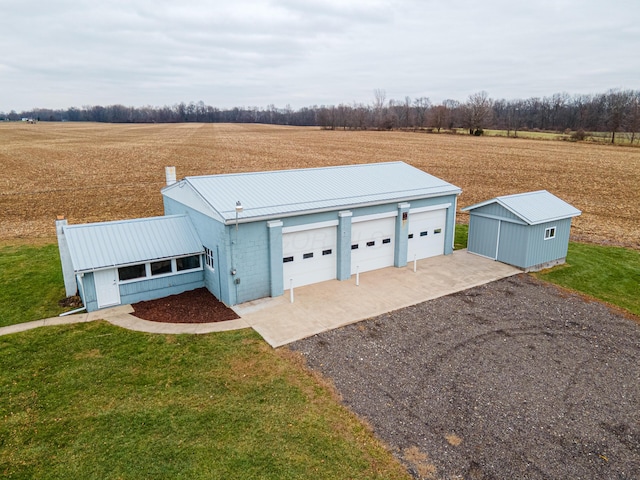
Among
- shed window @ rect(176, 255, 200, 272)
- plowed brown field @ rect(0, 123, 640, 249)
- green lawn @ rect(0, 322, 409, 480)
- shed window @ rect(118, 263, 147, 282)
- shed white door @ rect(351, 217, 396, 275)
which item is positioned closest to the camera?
green lawn @ rect(0, 322, 409, 480)

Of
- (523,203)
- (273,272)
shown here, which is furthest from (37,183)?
(523,203)

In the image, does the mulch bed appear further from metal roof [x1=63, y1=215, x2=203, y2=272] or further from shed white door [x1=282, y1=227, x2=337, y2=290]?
shed white door [x1=282, y1=227, x2=337, y2=290]

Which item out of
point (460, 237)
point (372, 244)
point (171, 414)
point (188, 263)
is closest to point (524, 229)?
point (460, 237)

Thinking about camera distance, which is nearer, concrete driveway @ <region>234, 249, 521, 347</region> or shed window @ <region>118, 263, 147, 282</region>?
concrete driveway @ <region>234, 249, 521, 347</region>

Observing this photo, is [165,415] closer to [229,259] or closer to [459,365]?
[229,259]

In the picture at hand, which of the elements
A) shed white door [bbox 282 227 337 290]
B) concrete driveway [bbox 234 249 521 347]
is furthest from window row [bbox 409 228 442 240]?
shed white door [bbox 282 227 337 290]

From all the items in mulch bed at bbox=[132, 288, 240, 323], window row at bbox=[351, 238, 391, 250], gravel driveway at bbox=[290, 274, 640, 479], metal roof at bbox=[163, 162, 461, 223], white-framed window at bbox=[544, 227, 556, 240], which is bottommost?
gravel driveway at bbox=[290, 274, 640, 479]

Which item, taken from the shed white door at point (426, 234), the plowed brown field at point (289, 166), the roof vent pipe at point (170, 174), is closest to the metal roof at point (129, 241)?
the roof vent pipe at point (170, 174)
